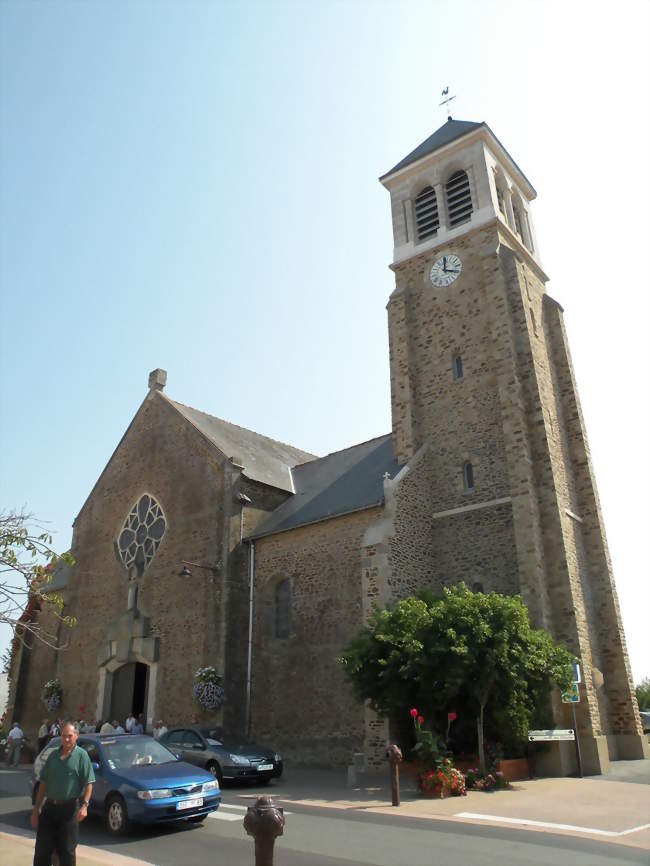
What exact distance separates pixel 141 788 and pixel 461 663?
6.85 meters

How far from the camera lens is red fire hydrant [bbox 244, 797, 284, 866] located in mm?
5113

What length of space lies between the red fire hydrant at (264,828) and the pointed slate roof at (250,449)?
17.6m

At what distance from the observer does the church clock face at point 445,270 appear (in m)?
23.7

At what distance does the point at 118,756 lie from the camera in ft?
33.7

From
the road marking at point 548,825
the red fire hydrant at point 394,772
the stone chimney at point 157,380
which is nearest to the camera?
the road marking at point 548,825

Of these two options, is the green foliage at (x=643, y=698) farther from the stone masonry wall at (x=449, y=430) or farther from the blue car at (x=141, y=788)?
the blue car at (x=141, y=788)

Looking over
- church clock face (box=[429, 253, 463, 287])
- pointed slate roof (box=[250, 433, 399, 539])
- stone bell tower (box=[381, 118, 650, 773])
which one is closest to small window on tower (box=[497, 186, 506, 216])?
stone bell tower (box=[381, 118, 650, 773])

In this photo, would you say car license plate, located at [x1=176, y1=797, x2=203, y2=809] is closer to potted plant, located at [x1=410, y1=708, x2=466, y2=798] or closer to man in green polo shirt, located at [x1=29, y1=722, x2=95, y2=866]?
man in green polo shirt, located at [x1=29, y1=722, x2=95, y2=866]

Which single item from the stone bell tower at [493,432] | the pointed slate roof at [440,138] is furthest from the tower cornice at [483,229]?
the pointed slate roof at [440,138]

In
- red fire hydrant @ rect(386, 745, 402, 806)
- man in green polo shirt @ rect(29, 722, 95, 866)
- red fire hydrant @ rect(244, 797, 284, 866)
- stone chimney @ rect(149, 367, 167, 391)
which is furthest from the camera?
stone chimney @ rect(149, 367, 167, 391)

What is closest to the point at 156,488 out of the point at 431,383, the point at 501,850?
the point at 431,383

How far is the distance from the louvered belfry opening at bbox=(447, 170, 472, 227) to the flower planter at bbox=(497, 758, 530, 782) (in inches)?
710

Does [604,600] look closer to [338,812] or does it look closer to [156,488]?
[338,812]

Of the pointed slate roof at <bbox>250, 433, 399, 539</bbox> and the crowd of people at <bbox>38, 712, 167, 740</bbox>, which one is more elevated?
the pointed slate roof at <bbox>250, 433, 399, 539</bbox>
